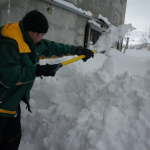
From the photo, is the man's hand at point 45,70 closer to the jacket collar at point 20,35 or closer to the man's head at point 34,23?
the jacket collar at point 20,35

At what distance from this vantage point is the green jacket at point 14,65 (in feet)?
3.88

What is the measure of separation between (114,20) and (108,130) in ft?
25.9

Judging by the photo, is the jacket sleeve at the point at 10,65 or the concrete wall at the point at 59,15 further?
the concrete wall at the point at 59,15

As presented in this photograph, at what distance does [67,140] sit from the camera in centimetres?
151

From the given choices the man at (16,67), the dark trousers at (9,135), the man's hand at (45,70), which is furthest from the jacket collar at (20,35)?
the dark trousers at (9,135)

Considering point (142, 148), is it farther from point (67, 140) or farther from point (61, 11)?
point (61, 11)

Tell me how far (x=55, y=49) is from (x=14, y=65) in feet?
2.75

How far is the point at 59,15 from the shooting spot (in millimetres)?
4109

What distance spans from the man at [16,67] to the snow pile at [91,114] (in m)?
0.38

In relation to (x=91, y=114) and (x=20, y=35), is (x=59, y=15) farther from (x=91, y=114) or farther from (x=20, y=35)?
(x=91, y=114)

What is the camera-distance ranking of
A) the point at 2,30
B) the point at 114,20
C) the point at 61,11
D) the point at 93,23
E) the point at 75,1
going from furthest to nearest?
the point at 114,20 < the point at 93,23 < the point at 75,1 < the point at 61,11 < the point at 2,30

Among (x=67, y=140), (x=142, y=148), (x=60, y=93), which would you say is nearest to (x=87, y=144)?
(x=67, y=140)

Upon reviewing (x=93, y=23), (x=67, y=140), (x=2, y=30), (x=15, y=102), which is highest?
(x=93, y=23)

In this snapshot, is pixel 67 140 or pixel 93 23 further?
pixel 93 23
